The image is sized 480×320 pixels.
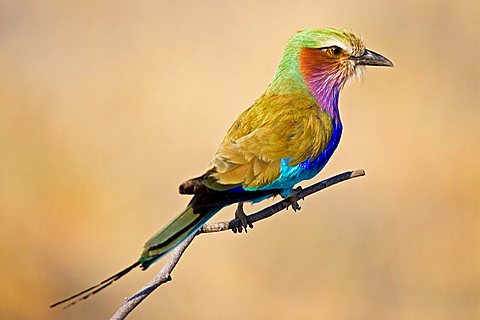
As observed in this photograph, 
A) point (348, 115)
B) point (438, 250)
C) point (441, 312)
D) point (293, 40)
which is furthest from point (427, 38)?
point (293, 40)

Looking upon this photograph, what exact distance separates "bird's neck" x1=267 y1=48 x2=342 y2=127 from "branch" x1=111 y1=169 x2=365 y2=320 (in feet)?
1.40

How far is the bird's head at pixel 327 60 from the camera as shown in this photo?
10.6ft

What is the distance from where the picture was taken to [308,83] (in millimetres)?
3271

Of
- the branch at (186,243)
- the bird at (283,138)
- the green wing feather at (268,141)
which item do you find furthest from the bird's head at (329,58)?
the branch at (186,243)

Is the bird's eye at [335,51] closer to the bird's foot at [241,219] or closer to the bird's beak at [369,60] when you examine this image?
the bird's beak at [369,60]

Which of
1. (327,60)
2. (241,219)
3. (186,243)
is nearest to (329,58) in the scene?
(327,60)

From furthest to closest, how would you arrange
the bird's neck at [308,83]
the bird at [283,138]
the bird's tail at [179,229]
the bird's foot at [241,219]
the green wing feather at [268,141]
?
1. the bird's neck at [308,83]
2. the bird's foot at [241,219]
3. the green wing feather at [268,141]
4. the bird at [283,138]
5. the bird's tail at [179,229]

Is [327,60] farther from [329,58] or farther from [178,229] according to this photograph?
[178,229]

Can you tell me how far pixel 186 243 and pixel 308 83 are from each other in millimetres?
990

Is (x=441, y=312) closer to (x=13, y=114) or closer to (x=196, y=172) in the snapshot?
(x=196, y=172)

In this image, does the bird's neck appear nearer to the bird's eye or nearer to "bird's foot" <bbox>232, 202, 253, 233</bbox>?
the bird's eye

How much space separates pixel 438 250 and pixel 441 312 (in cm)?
44

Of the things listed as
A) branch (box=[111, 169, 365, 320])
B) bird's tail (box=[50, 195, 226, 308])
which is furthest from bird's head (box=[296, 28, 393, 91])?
bird's tail (box=[50, 195, 226, 308])

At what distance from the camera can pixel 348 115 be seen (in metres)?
6.51
